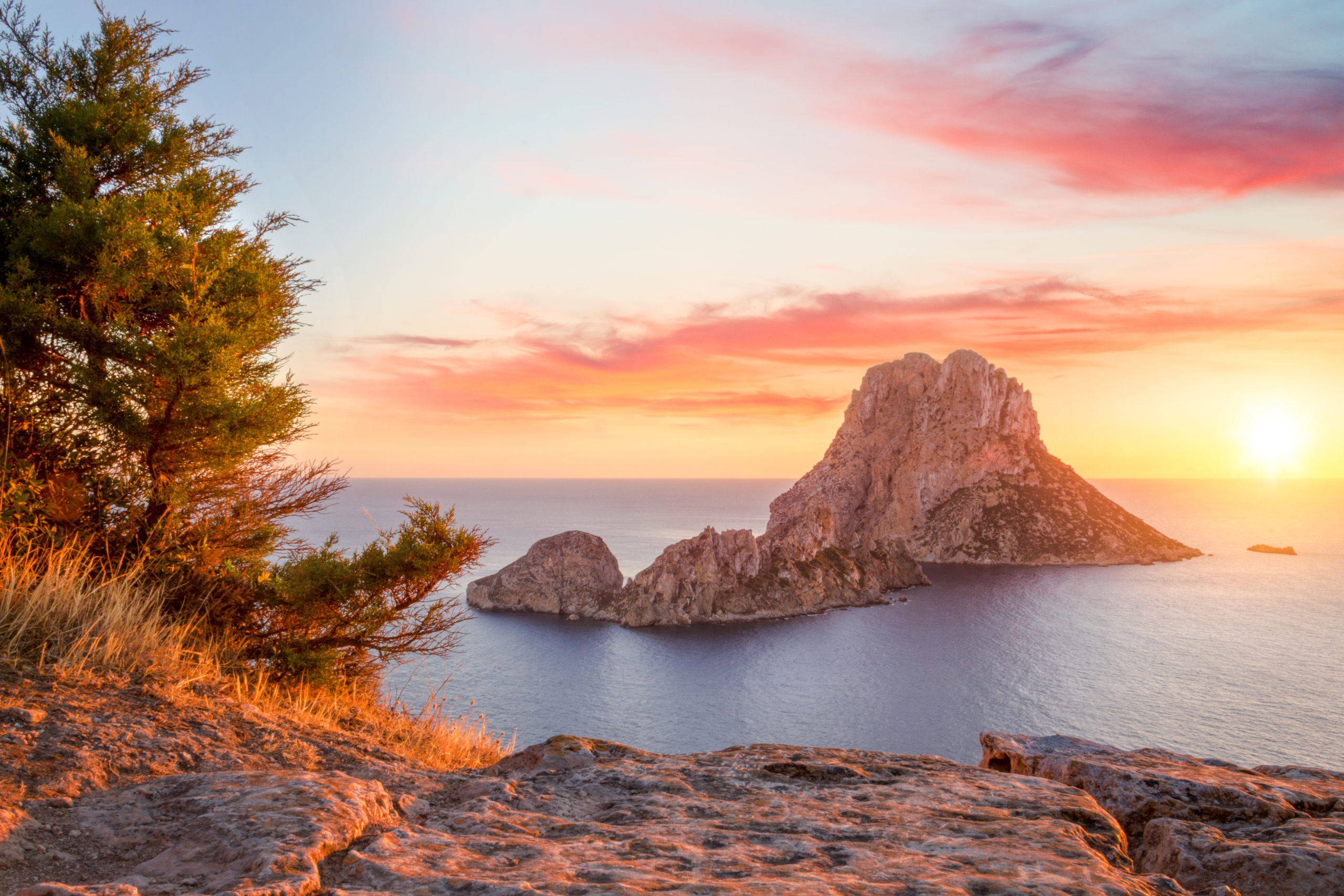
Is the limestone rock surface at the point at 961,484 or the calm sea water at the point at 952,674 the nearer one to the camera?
the calm sea water at the point at 952,674

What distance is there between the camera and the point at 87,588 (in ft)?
25.8

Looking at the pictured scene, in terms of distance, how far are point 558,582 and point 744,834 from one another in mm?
107634

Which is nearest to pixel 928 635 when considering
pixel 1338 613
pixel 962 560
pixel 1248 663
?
pixel 1248 663

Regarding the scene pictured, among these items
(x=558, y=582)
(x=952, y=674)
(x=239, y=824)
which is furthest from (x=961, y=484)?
(x=239, y=824)

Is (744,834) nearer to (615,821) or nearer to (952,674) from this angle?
(615,821)

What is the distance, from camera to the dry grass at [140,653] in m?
5.43

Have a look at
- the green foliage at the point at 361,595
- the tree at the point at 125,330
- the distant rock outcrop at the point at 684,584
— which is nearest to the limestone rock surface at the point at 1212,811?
the green foliage at the point at 361,595

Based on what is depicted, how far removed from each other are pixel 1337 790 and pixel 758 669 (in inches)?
3130

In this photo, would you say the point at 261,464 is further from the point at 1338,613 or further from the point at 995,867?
the point at 1338,613

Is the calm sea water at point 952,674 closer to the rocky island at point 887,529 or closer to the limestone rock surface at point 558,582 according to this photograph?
the limestone rock surface at point 558,582

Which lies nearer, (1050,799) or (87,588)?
(1050,799)

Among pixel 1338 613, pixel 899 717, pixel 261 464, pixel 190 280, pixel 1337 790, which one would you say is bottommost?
pixel 899 717

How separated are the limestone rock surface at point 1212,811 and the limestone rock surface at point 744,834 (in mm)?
394

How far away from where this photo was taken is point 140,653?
5711mm
